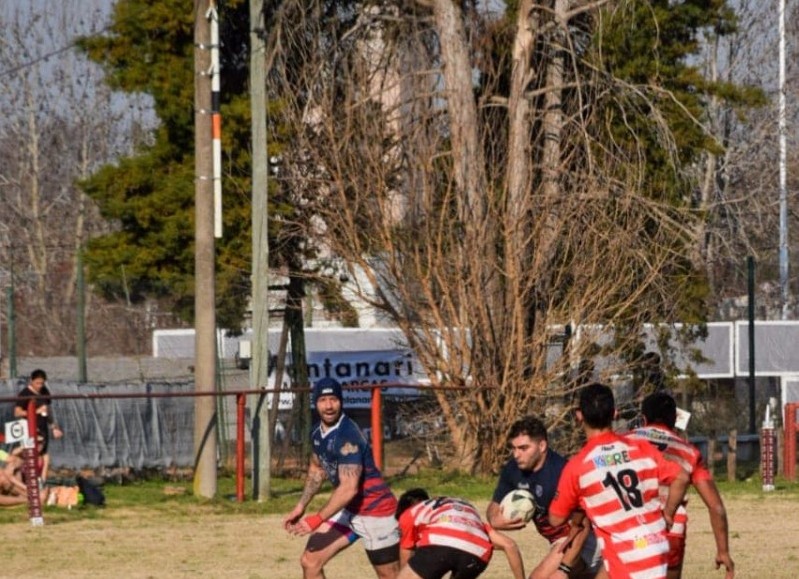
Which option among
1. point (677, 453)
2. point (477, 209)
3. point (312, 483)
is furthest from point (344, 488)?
point (477, 209)

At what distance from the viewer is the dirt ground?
1514 cm

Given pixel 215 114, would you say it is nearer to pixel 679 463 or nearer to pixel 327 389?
pixel 327 389

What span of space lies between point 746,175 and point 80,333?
24.6m

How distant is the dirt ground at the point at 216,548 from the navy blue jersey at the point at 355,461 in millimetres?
4094

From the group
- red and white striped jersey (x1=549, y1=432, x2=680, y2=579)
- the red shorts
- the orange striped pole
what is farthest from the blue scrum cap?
the orange striped pole

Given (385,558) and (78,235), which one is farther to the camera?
(78,235)

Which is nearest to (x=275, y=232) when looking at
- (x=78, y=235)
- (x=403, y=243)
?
(x=403, y=243)

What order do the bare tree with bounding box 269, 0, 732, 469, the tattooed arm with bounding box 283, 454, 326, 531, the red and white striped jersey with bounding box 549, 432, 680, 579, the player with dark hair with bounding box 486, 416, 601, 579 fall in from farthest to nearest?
the bare tree with bounding box 269, 0, 732, 469
the tattooed arm with bounding box 283, 454, 326, 531
the player with dark hair with bounding box 486, 416, 601, 579
the red and white striped jersey with bounding box 549, 432, 680, 579

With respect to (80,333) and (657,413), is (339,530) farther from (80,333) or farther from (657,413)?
(80,333)

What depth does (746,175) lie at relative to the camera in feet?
149

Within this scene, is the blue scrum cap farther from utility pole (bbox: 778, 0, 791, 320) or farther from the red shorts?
utility pole (bbox: 778, 0, 791, 320)

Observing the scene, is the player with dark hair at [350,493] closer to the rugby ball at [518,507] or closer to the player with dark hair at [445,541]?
the player with dark hair at [445,541]

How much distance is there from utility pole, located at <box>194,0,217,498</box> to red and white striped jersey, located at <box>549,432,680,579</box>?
12.9 metres

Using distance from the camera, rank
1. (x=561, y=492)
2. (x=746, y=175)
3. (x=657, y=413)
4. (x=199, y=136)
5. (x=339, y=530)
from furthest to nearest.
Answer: (x=746, y=175) → (x=199, y=136) → (x=339, y=530) → (x=657, y=413) → (x=561, y=492)
